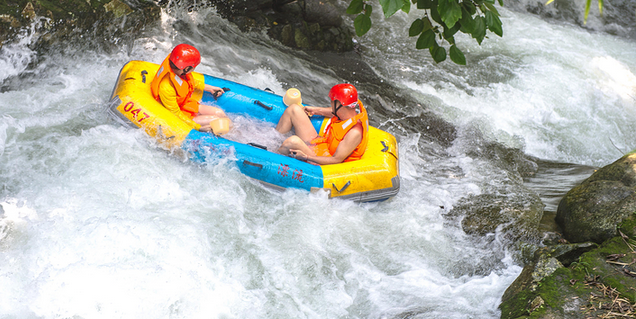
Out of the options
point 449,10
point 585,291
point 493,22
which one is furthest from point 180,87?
point 585,291

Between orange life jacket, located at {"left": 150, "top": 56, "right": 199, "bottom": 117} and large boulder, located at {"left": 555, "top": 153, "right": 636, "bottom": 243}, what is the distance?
4023 mm

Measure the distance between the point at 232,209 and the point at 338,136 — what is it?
A: 132 centimetres

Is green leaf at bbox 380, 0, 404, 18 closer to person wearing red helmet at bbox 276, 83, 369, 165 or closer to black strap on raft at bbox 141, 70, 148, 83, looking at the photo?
person wearing red helmet at bbox 276, 83, 369, 165

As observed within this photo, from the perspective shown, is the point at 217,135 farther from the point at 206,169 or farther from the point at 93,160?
the point at 93,160

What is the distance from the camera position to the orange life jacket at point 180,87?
4.65 meters

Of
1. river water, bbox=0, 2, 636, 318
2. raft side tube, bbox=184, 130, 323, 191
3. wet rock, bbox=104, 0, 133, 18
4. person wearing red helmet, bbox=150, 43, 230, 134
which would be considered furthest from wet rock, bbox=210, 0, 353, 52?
raft side tube, bbox=184, 130, 323, 191

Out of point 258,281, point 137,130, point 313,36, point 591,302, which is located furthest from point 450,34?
point 313,36

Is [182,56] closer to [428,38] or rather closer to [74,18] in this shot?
[428,38]

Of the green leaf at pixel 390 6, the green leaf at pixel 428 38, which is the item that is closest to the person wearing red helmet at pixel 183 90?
the green leaf at pixel 428 38

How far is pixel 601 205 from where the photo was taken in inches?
174

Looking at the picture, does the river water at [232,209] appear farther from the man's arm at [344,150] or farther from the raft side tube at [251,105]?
the raft side tube at [251,105]

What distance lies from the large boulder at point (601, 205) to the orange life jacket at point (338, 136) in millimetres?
2155

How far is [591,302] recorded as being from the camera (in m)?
3.18

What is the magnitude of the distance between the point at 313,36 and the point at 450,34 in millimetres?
4901
